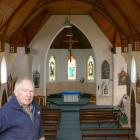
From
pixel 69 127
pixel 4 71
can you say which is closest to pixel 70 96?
pixel 69 127

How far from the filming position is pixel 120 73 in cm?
2597

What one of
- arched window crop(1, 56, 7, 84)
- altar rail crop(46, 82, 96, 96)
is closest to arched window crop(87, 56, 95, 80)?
altar rail crop(46, 82, 96, 96)

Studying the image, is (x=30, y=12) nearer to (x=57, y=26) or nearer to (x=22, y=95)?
(x=57, y=26)

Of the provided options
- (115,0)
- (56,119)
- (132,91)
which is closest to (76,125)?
(56,119)

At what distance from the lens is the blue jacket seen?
3598mm

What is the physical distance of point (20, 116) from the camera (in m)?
3.68

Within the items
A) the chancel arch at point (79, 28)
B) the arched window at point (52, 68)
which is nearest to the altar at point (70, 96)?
the chancel arch at point (79, 28)

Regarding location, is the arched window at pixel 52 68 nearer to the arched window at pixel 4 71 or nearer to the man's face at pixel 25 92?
the arched window at pixel 4 71

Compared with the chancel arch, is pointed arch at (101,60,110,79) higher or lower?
lower

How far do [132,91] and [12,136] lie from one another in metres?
15.2

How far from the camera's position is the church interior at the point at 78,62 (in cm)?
1669

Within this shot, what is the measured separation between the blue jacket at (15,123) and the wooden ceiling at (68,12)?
10.4m

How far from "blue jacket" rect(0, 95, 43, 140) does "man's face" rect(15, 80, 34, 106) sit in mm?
59

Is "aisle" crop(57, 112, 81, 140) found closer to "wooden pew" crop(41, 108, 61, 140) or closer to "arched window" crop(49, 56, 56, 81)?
"wooden pew" crop(41, 108, 61, 140)
